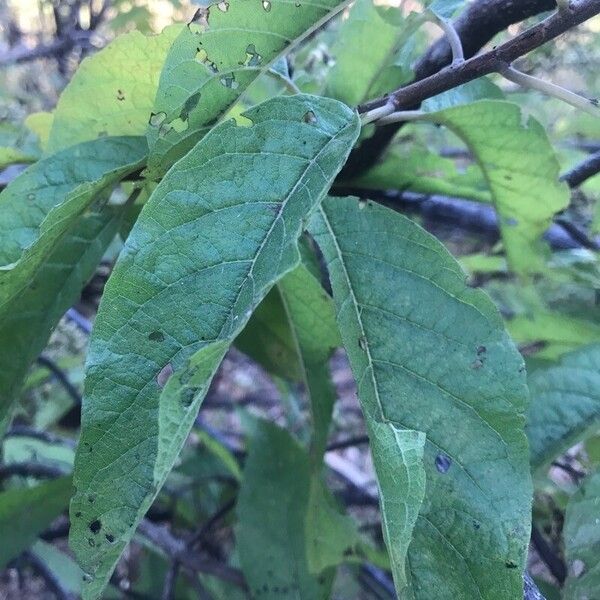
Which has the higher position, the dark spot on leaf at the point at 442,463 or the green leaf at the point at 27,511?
the dark spot on leaf at the point at 442,463

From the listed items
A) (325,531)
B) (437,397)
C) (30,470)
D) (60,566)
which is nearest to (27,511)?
(30,470)

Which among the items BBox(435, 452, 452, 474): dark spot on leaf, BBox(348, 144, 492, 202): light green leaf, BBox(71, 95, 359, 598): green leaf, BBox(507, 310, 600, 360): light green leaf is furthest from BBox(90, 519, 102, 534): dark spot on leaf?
BBox(507, 310, 600, 360): light green leaf

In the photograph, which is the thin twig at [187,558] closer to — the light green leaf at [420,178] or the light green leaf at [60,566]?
the light green leaf at [60,566]

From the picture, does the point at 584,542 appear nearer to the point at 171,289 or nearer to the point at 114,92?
the point at 171,289

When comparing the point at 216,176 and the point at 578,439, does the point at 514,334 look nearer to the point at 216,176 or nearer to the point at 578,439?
the point at 578,439

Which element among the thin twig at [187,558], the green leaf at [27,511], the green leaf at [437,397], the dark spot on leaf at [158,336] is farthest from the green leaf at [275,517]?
the dark spot on leaf at [158,336]
